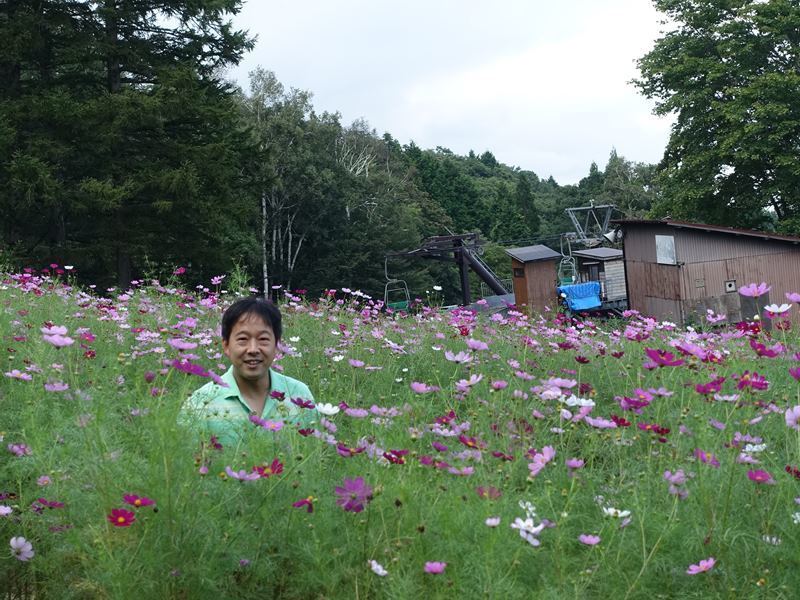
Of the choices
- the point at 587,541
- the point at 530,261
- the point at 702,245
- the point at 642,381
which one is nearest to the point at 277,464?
the point at 587,541

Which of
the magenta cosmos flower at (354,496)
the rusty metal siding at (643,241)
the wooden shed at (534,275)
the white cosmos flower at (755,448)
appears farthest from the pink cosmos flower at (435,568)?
the wooden shed at (534,275)

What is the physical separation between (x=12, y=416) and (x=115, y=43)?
15.5 m

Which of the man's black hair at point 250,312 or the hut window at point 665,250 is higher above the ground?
the hut window at point 665,250

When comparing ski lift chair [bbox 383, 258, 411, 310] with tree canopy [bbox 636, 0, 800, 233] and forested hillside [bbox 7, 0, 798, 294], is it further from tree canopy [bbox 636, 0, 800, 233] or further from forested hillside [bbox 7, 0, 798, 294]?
tree canopy [bbox 636, 0, 800, 233]

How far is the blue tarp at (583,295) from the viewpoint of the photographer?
23812mm

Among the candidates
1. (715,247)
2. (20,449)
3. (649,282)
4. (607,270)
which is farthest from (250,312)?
(607,270)

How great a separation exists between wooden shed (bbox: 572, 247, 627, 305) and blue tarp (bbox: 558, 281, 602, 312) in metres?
1.97

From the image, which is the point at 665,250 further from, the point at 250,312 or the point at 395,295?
the point at 250,312

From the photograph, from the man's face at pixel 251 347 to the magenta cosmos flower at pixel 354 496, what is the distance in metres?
1.42

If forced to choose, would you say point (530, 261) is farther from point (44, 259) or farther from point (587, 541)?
point (587, 541)

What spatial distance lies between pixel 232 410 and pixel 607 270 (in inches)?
1030

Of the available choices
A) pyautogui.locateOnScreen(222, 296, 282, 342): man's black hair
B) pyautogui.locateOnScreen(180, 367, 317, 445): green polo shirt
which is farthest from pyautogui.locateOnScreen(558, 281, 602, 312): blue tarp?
pyautogui.locateOnScreen(180, 367, 317, 445): green polo shirt

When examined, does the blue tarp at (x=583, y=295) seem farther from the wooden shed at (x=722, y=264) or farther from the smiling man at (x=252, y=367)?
the smiling man at (x=252, y=367)

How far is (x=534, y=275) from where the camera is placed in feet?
81.4
